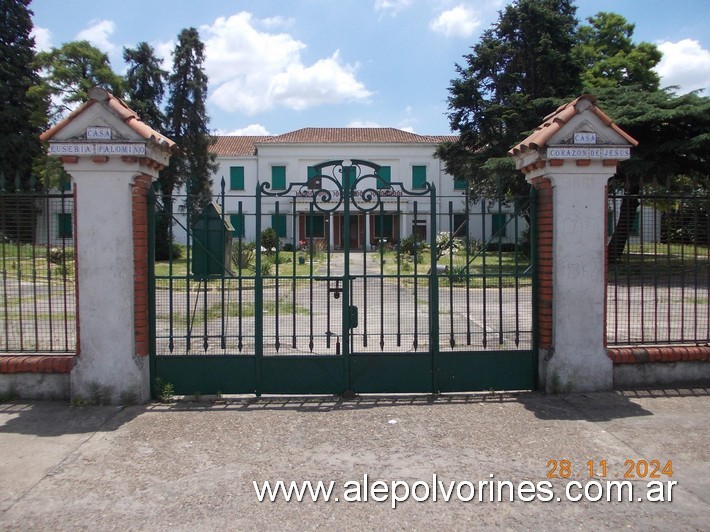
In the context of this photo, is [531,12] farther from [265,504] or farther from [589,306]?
[265,504]

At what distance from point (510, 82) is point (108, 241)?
2446 cm

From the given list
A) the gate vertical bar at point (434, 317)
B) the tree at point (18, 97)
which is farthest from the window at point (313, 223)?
the tree at point (18, 97)

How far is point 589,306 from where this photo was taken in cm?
564

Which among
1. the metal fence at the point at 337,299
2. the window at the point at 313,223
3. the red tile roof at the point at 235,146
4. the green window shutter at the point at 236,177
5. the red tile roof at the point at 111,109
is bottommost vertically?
the metal fence at the point at 337,299

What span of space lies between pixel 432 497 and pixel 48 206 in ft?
15.5

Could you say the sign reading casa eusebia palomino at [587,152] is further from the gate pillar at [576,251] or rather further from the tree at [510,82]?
the tree at [510,82]

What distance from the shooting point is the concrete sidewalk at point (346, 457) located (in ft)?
11.1

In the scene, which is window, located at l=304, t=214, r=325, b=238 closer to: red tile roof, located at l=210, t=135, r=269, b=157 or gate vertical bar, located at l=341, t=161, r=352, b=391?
gate vertical bar, located at l=341, t=161, r=352, b=391

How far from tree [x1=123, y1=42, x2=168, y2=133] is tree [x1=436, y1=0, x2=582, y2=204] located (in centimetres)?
1648

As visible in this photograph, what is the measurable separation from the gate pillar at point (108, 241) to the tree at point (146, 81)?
89.9 ft

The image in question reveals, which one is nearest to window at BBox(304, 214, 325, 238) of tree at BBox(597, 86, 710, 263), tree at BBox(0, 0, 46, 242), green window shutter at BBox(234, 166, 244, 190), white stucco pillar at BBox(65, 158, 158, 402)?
white stucco pillar at BBox(65, 158, 158, 402)

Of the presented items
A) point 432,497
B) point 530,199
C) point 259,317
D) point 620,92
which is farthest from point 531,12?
point 432,497

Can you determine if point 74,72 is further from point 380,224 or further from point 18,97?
point 380,224

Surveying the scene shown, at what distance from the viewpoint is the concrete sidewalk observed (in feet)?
11.1
